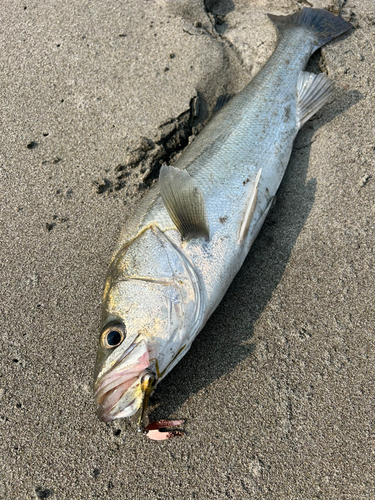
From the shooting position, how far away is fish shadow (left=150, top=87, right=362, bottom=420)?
2459 millimetres

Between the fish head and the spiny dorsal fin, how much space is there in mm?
1852

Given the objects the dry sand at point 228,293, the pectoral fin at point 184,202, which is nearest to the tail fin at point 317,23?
the dry sand at point 228,293

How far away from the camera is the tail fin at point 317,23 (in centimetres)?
381

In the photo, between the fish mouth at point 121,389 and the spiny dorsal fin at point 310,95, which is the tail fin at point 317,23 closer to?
the spiny dorsal fin at point 310,95

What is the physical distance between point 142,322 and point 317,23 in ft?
11.9

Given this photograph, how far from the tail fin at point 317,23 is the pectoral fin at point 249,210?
199 cm

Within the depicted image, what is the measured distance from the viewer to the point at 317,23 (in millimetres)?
3873

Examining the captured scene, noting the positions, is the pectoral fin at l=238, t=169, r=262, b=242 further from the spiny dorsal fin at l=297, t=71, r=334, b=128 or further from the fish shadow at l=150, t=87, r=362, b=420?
the spiny dorsal fin at l=297, t=71, r=334, b=128

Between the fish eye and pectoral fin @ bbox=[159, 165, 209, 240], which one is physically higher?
pectoral fin @ bbox=[159, 165, 209, 240]

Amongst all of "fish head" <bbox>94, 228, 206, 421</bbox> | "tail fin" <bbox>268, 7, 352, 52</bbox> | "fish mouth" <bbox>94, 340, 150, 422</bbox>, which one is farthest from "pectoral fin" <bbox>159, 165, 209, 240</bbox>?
"tail fin" <bbox>268, 7, 352, 52</bbox>

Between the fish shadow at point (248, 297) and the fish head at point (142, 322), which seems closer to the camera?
the fish head at point (142, 322)

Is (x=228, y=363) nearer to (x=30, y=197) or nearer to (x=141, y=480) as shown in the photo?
(x=141, y=480)

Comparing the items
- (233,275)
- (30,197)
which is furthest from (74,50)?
(233,275)

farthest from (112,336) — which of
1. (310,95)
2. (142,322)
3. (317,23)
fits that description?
(317,23)
